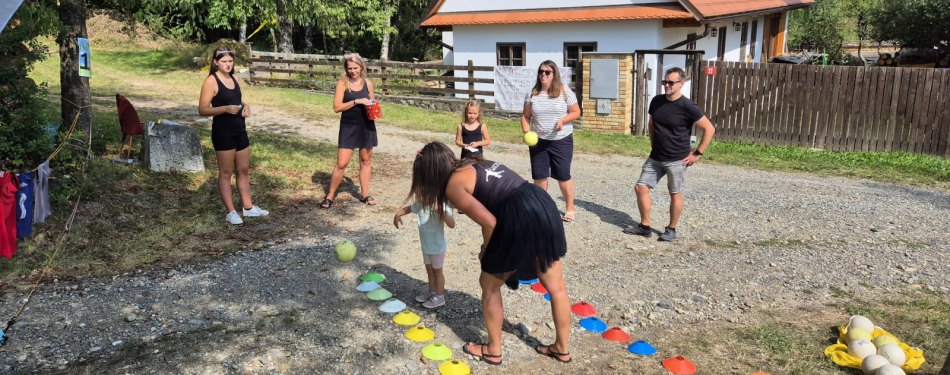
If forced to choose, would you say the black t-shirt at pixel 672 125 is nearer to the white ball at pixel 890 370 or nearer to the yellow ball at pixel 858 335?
the yellow ball at pixel 858 335

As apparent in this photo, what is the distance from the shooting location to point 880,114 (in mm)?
11680

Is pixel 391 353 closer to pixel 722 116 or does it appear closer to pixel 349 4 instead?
pixel 722 116

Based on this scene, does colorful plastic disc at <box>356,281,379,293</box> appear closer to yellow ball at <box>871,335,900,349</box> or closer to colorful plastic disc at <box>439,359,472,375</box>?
colorful plastic disc at <box>439,359,472,375</box>

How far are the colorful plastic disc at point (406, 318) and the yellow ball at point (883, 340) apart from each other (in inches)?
117

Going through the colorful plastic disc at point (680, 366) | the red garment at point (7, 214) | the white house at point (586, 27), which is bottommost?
the colorful plastic disc at point (680, 366)

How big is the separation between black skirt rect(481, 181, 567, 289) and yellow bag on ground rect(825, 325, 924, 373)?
1934mm

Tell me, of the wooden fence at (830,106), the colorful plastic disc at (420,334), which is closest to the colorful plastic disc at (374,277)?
the colorful plastic disc at (420,334)

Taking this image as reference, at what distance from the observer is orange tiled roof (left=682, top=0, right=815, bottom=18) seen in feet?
53.3

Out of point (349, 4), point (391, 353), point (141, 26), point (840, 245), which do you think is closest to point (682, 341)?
point (391, 353)

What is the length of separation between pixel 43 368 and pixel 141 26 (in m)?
36.2

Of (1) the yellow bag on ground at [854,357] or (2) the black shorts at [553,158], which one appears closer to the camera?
(1) the yellow bag on ground at [854,357]

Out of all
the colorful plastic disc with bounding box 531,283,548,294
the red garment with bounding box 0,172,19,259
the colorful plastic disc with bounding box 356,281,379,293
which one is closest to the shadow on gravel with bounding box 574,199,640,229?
the colorful plastic disc with bounding box 531,283,548,294

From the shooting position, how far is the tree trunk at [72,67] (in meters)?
7.43

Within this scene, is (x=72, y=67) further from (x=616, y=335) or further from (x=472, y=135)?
(x=616, y=335)
